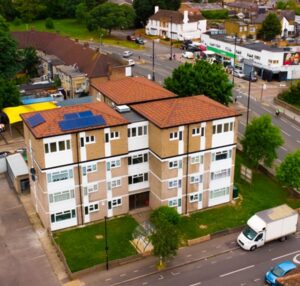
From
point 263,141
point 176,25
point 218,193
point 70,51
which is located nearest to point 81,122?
point 218,193

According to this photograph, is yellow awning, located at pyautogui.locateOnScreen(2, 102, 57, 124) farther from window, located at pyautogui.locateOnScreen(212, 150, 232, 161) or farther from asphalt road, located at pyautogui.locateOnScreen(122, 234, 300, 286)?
asphalt road, located at pyautogui.locateOnScreen(122, 234, 300, 286)

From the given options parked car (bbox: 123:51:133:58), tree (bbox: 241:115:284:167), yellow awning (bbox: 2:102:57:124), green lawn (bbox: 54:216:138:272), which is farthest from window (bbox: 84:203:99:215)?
parked car (bbox: 123:51:133:58)

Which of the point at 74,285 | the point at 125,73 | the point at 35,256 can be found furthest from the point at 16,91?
the point at 74,285

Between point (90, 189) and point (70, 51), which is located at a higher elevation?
point (70, 51)

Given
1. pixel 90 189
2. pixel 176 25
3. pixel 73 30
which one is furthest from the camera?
pixel 73 30

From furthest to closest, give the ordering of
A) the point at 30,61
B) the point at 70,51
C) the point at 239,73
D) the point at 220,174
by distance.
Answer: the point at 239,73
the point at 70,51
the point at 30,61
the point at 220,174

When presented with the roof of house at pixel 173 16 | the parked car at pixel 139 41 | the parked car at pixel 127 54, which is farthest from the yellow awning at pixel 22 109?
the roof of house at pixel 173 16

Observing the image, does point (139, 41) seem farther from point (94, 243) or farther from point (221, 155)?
point (94, 243)
